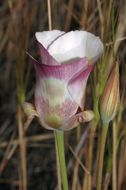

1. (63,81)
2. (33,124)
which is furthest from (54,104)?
(33,124)

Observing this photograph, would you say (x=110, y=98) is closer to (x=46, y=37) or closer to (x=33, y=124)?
(x=46, y=37)

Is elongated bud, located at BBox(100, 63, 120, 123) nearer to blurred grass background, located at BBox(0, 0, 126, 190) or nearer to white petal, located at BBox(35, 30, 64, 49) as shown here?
white petal, located at BBox(35, 30, 64, 49)

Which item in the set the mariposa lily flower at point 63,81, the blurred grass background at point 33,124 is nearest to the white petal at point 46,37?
the mariposa lily flower at point 63,81

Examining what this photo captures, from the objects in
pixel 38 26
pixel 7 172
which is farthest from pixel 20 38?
pixel 38 26

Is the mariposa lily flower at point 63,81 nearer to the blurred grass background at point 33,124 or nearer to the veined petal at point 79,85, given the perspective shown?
the veined petal at point 79,85

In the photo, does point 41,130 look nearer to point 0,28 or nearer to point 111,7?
point 0,28
